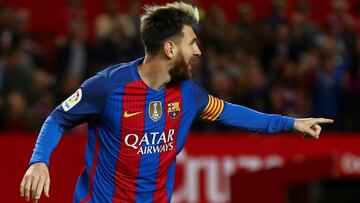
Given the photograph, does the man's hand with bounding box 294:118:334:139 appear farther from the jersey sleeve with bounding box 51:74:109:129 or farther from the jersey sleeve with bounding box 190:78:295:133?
the jersey sleeve with bounding box 51:74:109:129

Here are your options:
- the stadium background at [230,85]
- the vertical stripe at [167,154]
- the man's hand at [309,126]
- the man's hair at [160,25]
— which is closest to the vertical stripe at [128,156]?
the vertical stripe at [167,154]

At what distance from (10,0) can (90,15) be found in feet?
4.22

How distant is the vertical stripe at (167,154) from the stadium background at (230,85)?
3.67 meters

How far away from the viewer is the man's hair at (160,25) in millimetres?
5508

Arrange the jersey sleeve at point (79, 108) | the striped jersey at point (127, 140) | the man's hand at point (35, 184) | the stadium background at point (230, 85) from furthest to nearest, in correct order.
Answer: the stadium background at point (230, 85)
the striped jersey at point (127, 140)
the jersey sleeve at point (79, 108)
the man's hand at point (35, 184)

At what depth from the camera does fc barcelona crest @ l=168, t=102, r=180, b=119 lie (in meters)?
5.61

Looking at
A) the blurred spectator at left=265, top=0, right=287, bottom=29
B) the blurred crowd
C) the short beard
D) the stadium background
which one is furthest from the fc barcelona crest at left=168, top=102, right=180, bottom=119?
the blurred spectator at left=265, top=0, right=287, bottom=29

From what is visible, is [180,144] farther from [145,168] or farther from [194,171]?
[194,171]

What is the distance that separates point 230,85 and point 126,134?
7.06m

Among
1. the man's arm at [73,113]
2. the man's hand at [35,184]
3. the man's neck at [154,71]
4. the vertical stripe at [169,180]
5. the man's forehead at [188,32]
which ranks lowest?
the man's hand at [35,184]

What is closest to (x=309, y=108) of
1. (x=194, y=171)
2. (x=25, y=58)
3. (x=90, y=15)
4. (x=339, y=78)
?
(x=339, y=78)

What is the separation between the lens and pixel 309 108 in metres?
12.7

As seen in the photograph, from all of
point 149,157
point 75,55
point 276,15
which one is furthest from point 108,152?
point 276,15

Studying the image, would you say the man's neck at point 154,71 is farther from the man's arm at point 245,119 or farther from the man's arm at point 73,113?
the man's arm at point 245,119
